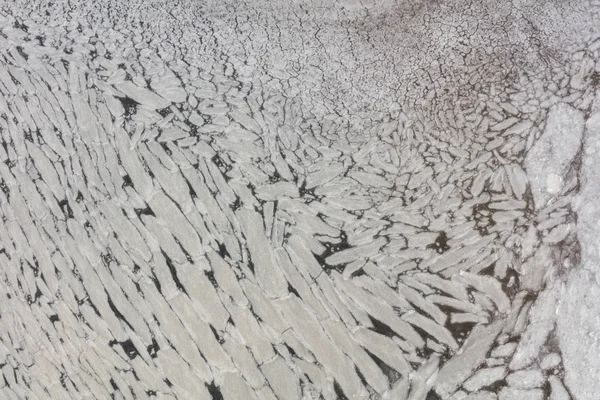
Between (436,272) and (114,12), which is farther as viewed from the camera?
(114,12)

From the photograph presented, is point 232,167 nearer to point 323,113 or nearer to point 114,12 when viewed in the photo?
point 323,113

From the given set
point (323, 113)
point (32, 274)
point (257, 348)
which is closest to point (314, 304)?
point (257, 348)

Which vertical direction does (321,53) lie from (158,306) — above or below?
above

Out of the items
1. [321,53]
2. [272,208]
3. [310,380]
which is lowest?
[310,380]

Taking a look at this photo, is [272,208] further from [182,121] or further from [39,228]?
[39,228]

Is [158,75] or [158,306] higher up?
[158,75]

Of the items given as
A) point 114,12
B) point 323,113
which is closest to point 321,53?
point 323,113
